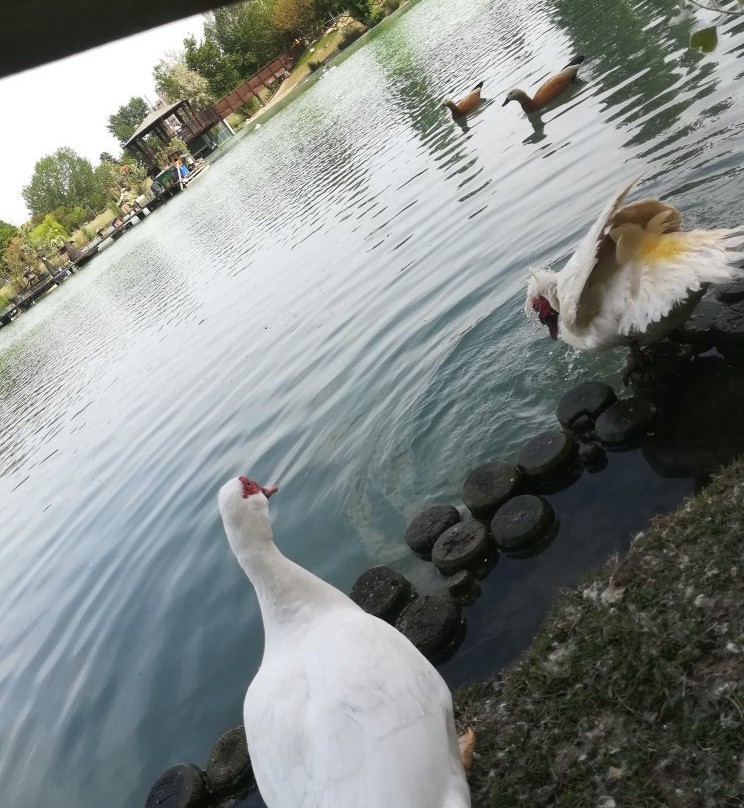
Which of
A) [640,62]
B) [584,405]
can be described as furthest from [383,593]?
[640,62]

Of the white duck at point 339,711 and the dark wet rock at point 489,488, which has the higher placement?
the white duck at point 339,711

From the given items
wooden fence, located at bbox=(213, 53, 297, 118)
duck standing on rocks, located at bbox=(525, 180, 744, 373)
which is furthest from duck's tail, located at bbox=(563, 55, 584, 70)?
wooden fence, located at bbox=(213, 53, 297, 118)

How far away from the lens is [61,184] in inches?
4331

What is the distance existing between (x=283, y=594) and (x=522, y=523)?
2036 millimetres

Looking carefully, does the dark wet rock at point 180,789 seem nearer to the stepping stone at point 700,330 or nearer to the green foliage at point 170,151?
the stepping stone at point 700,330

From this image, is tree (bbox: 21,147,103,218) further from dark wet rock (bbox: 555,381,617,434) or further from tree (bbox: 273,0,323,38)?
dark wet rock (bbox: 555,381,617,434)

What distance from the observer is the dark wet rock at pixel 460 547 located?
5285mm

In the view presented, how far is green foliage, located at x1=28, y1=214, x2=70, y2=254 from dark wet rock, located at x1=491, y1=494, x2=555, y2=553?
234ft

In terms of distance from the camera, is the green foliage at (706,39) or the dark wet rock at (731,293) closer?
the green foliage at (706,39)

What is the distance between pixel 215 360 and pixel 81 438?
3361 mm

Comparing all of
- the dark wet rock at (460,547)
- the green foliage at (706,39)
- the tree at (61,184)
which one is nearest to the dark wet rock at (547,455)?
the dark wet rock at (460,547)

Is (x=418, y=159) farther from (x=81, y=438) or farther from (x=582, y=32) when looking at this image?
(x=81, y=438)

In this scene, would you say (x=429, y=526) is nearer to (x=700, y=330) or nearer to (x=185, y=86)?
(x=700, y=330)

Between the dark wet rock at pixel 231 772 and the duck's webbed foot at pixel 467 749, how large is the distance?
179 centimetres
